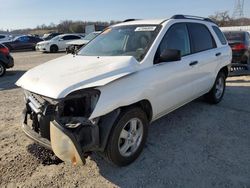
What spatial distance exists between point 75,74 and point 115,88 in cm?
52

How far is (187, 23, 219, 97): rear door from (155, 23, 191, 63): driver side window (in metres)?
0.19

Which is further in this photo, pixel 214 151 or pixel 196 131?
pixel 196 131

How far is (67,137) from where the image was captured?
2867mm

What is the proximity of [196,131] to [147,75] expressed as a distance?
5.34 feet

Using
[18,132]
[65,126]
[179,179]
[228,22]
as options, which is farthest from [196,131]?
[228,22]

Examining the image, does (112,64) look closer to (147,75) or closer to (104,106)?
(147,75)

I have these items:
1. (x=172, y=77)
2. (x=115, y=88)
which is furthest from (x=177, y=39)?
(x=115, y=88)

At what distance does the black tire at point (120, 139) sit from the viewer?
3281 mm

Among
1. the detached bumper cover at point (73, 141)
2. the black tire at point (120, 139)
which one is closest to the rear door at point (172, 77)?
the black tire at point (120, 139)

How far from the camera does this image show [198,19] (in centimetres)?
551

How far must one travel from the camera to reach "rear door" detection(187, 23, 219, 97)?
5012 millimetres

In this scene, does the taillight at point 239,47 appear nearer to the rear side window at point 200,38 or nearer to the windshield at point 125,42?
the rear side window at point 200,38

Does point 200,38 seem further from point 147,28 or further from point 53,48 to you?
point 53,48

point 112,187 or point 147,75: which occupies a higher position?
point 147,75
